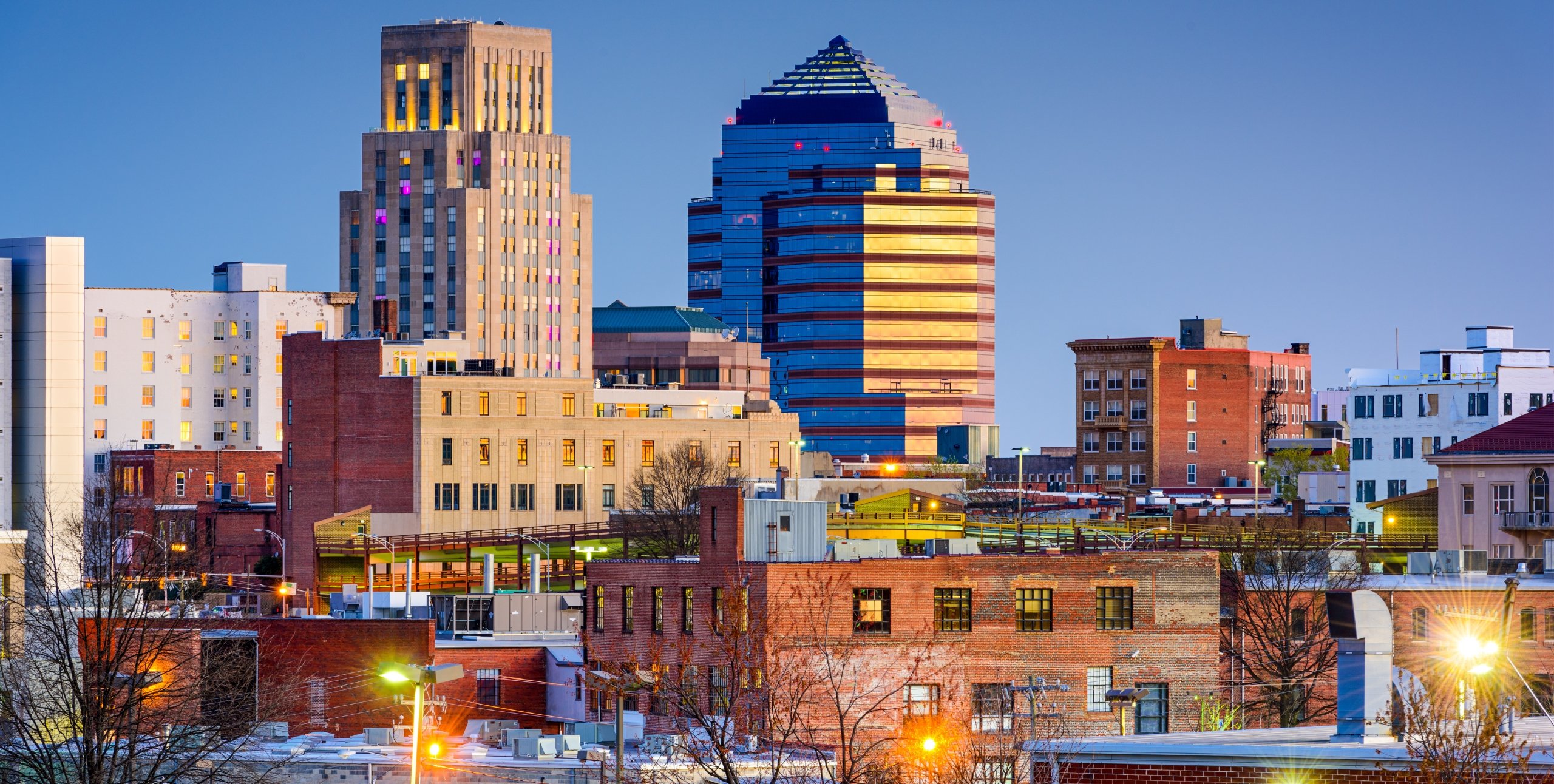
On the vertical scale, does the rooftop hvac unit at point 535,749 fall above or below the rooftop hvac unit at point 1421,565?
below

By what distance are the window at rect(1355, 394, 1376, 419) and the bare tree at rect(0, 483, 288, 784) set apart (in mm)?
96552

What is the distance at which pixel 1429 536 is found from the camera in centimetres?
14112

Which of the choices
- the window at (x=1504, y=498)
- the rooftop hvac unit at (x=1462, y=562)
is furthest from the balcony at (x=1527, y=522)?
the rooftop hvac unit at (x=1462, y=562)

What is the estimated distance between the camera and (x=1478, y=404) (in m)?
162

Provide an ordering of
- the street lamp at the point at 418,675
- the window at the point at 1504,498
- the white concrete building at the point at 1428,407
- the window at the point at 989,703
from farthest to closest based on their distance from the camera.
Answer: the white concrete building at the point at 1428,407 < the window at the point at 1504,498 < the window at the point at 989,703 < the street lamp at the point at 418,675

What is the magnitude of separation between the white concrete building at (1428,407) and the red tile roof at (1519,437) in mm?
20155

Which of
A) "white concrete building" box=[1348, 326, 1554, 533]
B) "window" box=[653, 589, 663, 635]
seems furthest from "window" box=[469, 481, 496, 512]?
"window" box=[653, 589, 663, 635]

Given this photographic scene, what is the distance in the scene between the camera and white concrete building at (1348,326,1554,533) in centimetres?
16200

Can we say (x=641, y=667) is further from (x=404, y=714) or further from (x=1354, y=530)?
(x=1354, y=530)

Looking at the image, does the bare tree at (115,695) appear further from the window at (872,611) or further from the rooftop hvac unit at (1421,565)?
the rooftop hvac unit at (1421,565)

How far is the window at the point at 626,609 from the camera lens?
311ft

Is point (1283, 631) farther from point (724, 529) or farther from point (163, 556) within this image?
point (163, 556)

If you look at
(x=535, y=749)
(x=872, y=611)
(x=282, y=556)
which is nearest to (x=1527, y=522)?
(x=872, y=611)

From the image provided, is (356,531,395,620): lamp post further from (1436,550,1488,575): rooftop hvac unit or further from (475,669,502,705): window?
(1436,550,1488,575): rooftop hvac unit
